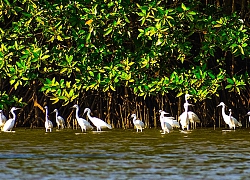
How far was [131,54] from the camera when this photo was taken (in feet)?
64.7

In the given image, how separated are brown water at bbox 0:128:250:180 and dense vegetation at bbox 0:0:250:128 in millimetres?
1018

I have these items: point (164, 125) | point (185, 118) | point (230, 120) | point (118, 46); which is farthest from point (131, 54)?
point (230, 120)

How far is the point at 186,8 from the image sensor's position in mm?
18328

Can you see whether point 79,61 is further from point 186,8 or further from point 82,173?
point 82,173

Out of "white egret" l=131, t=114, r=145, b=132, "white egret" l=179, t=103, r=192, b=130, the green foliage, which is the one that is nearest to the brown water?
"white egret" l=131, t=114, r=145, b=132

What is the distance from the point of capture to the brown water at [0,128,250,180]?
39.0ft

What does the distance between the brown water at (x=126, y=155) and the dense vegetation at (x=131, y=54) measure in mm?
1018

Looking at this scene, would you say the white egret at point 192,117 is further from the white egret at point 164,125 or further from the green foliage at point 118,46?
the white egret at point 164,125

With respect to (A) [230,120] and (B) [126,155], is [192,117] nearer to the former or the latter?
(A) [230,120]

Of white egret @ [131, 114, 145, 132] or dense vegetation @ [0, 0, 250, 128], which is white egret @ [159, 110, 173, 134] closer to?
white egret @ [131, 114, 145, 132]

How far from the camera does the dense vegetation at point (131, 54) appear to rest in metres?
18.8

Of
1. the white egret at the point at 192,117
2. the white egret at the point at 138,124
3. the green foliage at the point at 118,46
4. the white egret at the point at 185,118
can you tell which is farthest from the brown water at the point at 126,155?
the green foliage at the point at 118,46

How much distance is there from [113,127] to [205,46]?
2944mm

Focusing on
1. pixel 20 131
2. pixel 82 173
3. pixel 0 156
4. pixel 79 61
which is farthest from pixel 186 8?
pixel 82 173
